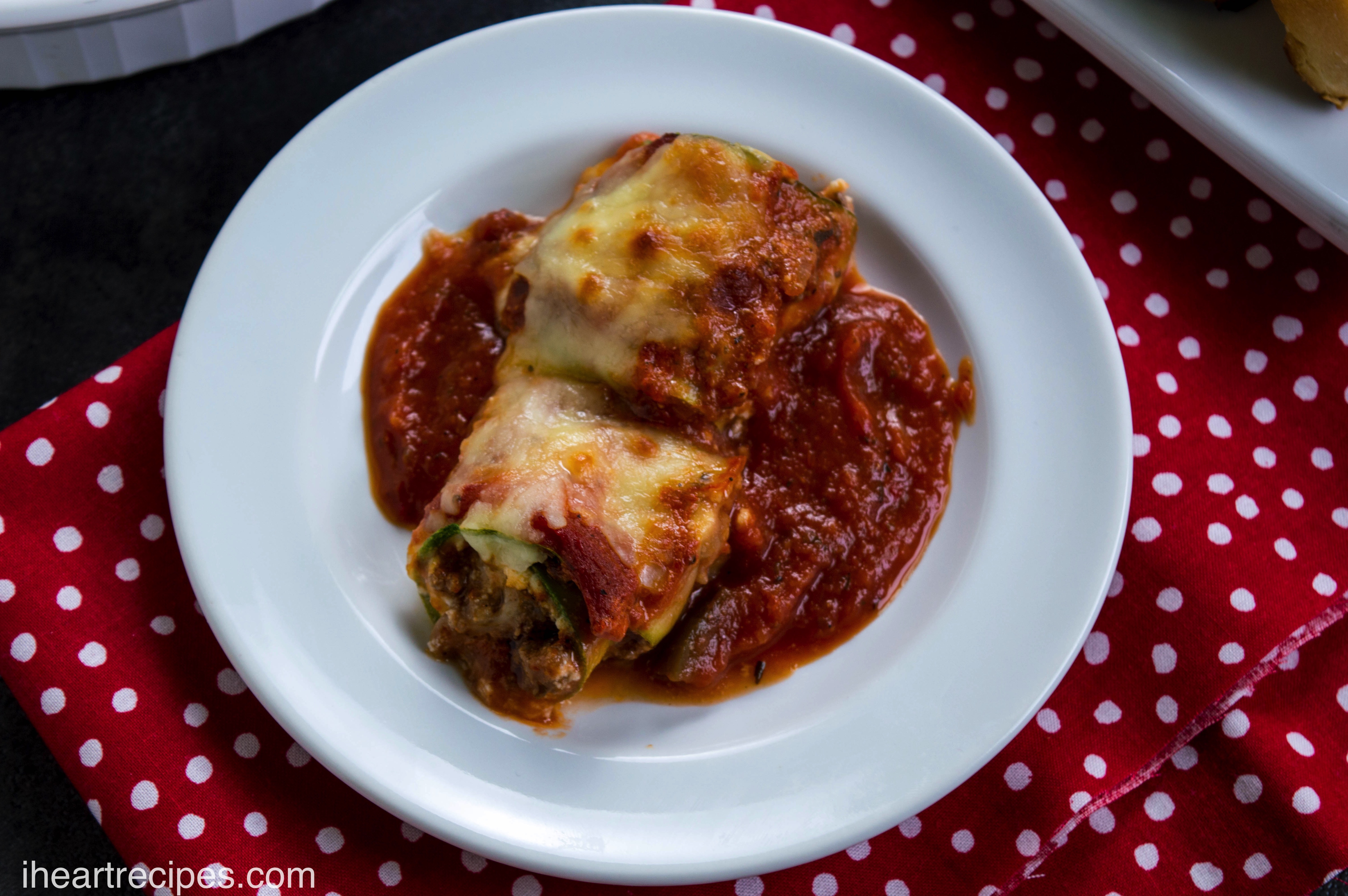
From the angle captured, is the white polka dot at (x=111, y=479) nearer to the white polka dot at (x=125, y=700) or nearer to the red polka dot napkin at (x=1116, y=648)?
the red polka dot napkin at (x=1116, y=648)

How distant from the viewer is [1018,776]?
10.4ft

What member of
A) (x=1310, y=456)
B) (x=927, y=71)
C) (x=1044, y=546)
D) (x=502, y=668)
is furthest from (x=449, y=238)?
(x=1310, y=456)

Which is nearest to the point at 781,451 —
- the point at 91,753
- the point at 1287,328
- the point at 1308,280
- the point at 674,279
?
the point at 674,279

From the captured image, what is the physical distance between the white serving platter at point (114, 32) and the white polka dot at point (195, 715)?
212 cm

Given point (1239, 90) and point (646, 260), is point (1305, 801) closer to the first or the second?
point (1239, 90)

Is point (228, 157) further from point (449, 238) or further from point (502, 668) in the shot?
point (502, 668)

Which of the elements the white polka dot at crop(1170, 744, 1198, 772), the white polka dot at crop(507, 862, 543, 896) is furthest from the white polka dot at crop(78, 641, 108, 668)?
the white polka dot at crop(1170, 744, 1198, 772)

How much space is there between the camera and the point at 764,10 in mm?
3779

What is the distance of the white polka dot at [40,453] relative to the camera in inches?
125

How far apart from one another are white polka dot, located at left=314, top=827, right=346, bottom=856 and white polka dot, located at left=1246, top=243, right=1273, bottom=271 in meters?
3.60

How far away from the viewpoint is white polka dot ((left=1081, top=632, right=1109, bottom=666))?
10.8 ft

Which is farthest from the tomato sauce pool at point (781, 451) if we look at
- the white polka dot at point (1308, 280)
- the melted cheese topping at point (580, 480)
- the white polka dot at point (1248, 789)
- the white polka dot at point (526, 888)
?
the white polka dot at point (1308, 280)

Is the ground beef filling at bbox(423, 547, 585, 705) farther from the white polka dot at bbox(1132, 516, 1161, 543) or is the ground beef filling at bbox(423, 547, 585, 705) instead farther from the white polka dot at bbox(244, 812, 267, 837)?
the white polka dot at bbox(1132, 516, 1161, 543)

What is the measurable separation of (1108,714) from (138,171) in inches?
151
